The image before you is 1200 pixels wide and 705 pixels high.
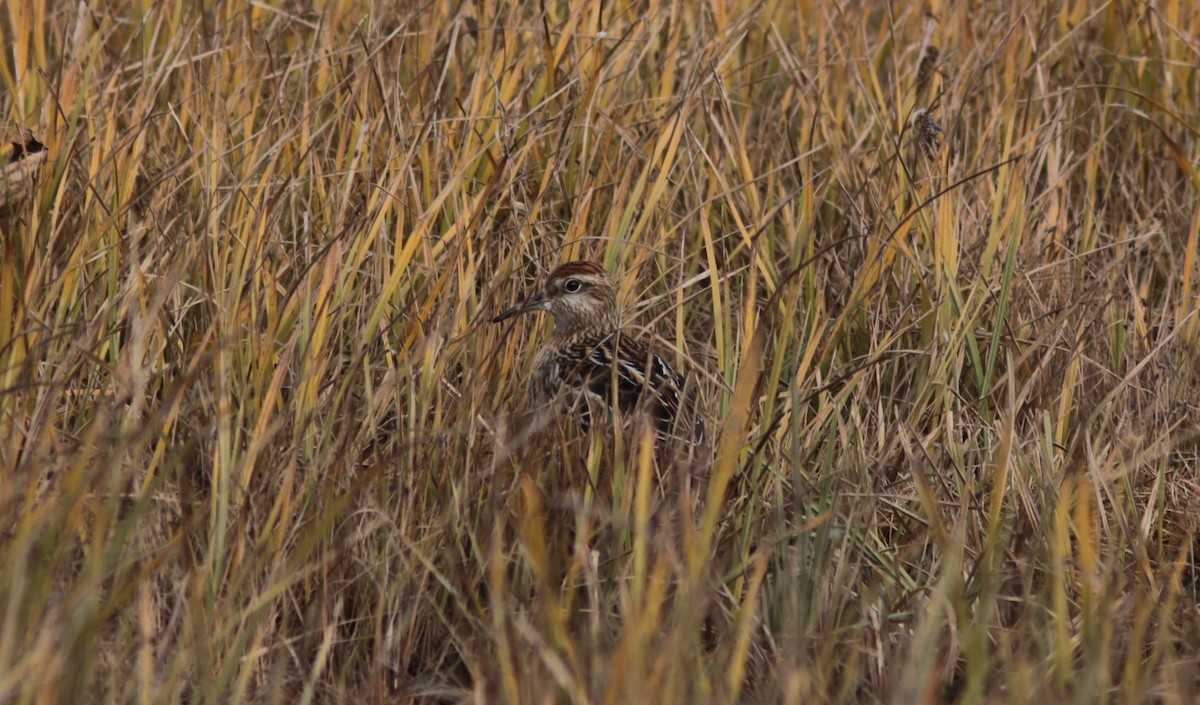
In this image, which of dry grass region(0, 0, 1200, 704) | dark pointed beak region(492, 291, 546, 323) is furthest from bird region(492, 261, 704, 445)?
dry grass region(0, 0, 1200, 704)

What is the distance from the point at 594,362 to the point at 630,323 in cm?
46

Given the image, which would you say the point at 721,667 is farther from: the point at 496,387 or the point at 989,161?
the point at 989,161

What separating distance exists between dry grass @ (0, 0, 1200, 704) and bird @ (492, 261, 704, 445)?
11 centimetres

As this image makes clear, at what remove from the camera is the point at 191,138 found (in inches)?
190

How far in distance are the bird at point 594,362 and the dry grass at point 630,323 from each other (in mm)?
113

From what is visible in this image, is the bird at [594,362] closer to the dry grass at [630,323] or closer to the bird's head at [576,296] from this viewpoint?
the bird's head at [576,296]

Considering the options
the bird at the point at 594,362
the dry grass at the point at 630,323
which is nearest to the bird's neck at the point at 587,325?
the bird at the point at 594,362

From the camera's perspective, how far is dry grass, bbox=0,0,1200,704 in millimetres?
2836

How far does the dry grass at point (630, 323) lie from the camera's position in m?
2.84

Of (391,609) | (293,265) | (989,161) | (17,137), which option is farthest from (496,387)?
(989,161)

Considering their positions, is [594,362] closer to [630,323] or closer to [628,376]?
[628,376]

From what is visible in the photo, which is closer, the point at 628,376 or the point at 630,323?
the point at 628,376

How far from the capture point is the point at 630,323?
4691 millimetres

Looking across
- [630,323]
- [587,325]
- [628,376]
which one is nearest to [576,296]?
[587,325]
